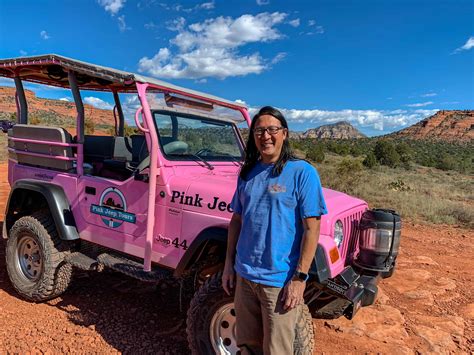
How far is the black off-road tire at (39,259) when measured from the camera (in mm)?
4048

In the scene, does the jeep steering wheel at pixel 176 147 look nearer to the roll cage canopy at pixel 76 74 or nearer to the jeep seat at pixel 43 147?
the roll cage canopy at pixel 76 74

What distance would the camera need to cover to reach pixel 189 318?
9.68ft

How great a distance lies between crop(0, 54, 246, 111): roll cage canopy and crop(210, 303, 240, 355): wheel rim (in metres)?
2.03

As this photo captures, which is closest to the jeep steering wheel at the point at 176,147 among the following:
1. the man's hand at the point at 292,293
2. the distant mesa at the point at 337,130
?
the man's hand at the point at 292,293

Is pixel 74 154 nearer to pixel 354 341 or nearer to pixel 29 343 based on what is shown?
pixel 29 343

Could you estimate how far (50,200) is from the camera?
159 inches

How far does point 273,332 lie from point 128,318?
7.39 feet

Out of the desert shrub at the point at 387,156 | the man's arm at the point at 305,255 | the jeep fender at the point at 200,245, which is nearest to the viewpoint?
the man's arm at the point at 305,255

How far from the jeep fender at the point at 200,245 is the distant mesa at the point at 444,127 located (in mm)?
93923

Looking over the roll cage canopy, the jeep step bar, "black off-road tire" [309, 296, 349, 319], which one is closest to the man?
the jeep step bar

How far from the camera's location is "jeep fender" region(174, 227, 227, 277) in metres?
2.91

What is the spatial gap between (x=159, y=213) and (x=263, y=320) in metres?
1.52

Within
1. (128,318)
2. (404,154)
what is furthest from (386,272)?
(404,154)

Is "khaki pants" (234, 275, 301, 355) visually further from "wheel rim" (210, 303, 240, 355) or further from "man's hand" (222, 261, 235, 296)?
"wheel rim" (210, 303, 240, 355)
